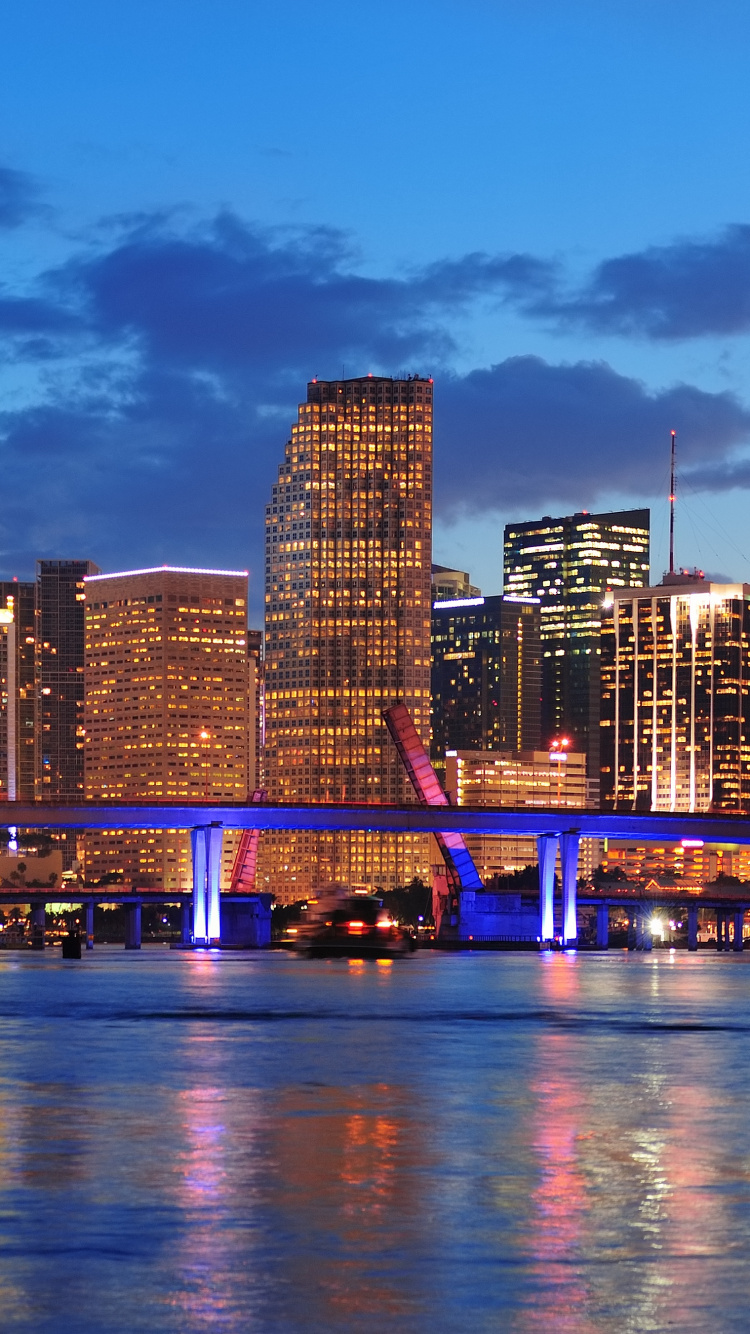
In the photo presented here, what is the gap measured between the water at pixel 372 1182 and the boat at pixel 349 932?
94.1m

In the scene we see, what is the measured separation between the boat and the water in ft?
309

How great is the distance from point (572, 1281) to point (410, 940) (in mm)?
136143

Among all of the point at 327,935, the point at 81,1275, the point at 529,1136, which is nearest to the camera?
the point at 81,1275

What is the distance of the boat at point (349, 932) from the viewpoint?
138 metres

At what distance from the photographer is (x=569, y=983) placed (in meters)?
89.5

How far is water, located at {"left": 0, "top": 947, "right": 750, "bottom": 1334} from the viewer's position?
14.7 metres

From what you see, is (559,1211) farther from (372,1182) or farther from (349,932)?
(349,932)

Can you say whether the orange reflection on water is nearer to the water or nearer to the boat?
the water

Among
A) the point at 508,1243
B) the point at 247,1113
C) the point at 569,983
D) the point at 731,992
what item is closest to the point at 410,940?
the point at 569,983

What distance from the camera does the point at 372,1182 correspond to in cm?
2028

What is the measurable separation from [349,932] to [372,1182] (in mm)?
118989

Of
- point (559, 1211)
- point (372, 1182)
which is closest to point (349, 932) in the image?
point (372, 1182)

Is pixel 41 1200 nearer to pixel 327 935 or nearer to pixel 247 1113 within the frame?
pixel 247 1113

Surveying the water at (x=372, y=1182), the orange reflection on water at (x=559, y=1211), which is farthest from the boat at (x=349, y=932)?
the orange reflection on water at (x=559, y=1211)
